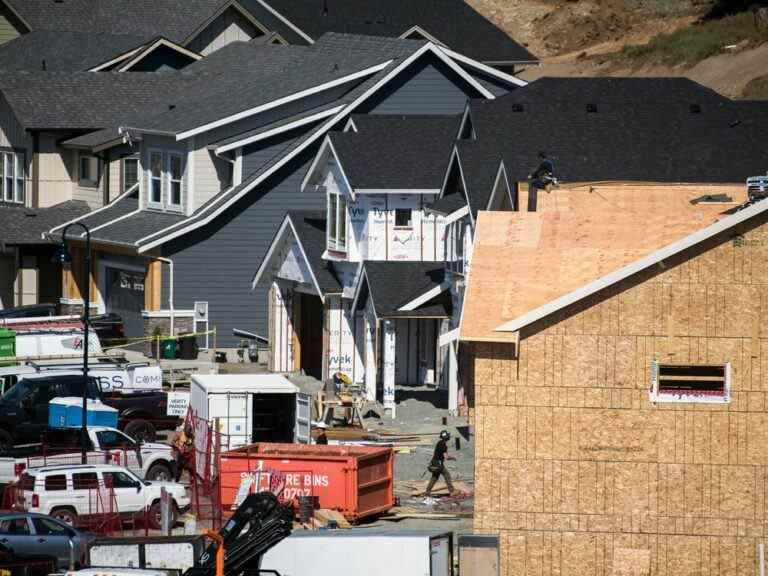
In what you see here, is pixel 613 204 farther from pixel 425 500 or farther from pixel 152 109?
pixel 152 109

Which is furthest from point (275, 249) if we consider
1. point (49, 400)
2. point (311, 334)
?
point (49, 400)

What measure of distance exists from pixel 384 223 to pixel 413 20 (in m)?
32.3

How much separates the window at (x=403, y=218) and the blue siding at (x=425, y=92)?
965cm

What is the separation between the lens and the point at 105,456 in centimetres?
3719

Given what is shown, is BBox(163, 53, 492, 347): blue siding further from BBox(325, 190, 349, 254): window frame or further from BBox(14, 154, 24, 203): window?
BBox(14, 154, 24, 203): window

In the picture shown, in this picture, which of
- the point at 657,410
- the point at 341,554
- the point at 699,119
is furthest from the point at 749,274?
the point at 699,119

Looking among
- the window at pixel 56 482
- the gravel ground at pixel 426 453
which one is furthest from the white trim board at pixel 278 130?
the window at pixel 56 482

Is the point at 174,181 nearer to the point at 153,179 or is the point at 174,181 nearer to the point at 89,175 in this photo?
the point at 153,179

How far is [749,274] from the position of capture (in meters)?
27.3

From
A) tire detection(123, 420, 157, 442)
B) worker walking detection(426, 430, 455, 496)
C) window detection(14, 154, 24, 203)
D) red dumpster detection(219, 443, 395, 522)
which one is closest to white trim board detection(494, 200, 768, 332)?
red dumpster detection(219, 443, 395, 522)

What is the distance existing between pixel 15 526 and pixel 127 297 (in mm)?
31154

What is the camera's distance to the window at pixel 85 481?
33.6m

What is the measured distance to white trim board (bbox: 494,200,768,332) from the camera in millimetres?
Result: 27047

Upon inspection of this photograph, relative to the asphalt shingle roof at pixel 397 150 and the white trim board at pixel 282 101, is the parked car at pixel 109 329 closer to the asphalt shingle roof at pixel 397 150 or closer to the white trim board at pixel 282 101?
the white trim board at pixel 282 101
